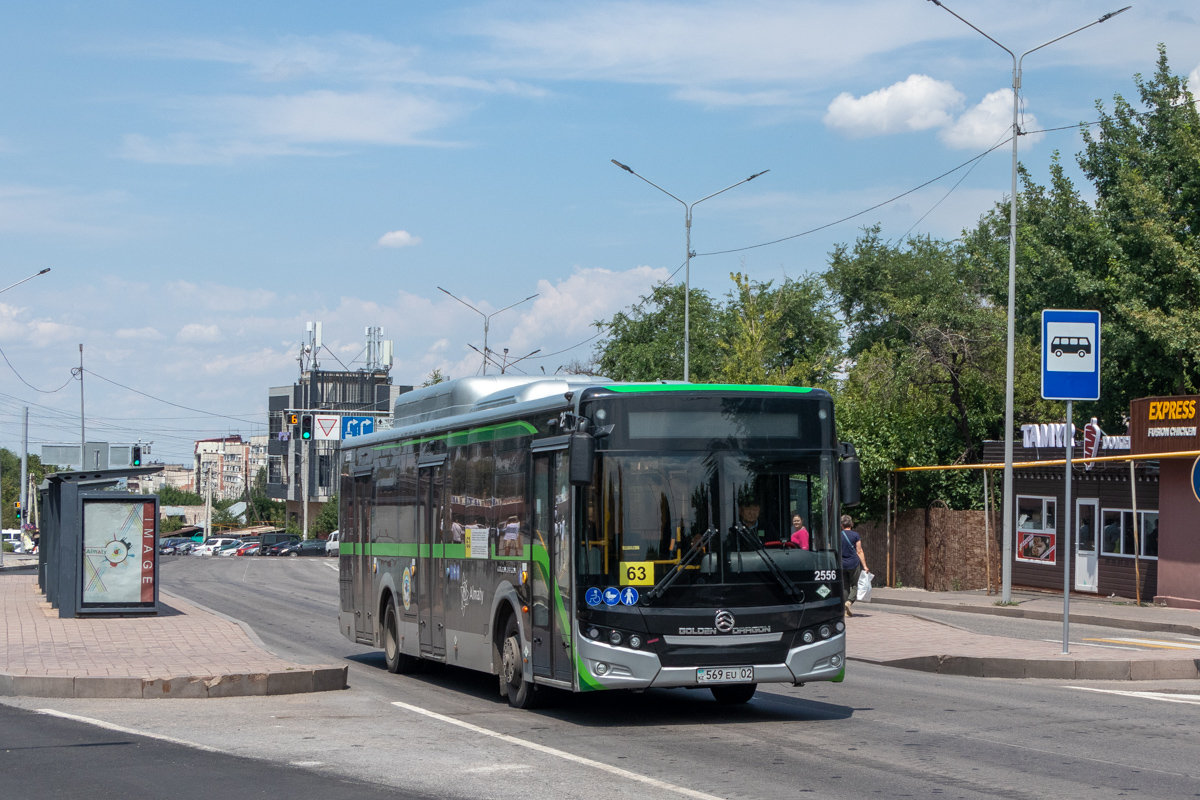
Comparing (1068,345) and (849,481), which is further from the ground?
(1068,345)

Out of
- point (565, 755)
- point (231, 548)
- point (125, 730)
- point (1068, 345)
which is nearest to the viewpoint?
point (565, 755)

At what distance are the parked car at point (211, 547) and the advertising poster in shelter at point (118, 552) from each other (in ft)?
227

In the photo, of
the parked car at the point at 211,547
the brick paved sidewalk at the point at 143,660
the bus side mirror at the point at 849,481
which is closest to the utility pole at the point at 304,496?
the parked car at the point at 211,547

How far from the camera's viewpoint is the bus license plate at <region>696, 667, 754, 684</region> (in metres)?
10.7

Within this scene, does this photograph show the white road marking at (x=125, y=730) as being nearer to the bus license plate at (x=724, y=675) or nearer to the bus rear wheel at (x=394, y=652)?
the bus license plate at (x=724, y=675)

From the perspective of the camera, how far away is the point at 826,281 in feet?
225

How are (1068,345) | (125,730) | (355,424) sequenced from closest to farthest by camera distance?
(125,730)
(1068,345)
(355,424)

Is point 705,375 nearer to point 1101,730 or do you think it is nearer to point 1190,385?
point 1190,385

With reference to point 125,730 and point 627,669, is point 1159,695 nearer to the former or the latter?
point 627,669

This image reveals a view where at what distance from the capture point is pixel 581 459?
1031 cm

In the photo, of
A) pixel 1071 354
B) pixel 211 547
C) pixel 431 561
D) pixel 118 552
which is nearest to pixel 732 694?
pixel 431 561

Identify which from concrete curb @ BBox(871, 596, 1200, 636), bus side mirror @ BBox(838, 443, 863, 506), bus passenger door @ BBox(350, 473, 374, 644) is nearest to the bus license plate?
bus side mirror @ BBox(838, 443, 863, 506)

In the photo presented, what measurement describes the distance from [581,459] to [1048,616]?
16.7m

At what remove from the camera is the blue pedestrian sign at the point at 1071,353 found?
49.9 ft
